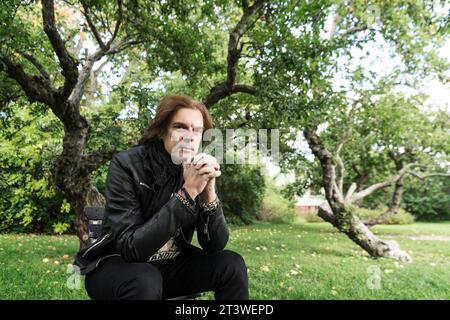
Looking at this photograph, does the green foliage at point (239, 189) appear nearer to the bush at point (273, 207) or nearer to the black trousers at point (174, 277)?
the bush at point (273, 207)

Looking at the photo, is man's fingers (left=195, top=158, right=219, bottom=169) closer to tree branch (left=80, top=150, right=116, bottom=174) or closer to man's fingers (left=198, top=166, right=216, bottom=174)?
man's fingers (left=198, top=166, right=216, bottom=174)

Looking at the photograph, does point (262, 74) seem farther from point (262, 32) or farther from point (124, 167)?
point (124, 167)

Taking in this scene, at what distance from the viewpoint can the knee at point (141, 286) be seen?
1385 millimetres

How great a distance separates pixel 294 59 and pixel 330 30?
325cm

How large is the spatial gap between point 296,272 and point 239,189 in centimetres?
608

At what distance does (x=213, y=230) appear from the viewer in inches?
65.5

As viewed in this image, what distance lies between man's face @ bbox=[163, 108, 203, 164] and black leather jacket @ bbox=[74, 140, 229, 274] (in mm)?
54

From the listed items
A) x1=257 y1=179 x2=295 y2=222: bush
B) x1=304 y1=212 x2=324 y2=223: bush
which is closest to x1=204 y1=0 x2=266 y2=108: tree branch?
x1=257 y1=179 x2=295 y2=222: bush

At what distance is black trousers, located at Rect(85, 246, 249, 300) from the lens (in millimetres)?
1410

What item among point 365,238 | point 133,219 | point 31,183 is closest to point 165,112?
point 133,219

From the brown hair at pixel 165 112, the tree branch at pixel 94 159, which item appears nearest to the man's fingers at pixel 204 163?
the brown hair at pixel 165 112
